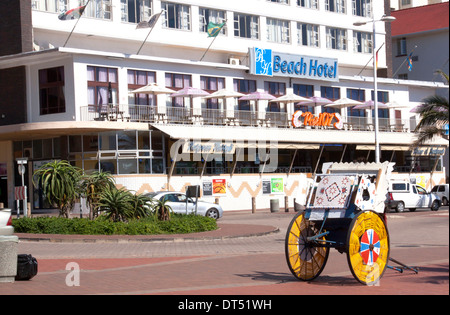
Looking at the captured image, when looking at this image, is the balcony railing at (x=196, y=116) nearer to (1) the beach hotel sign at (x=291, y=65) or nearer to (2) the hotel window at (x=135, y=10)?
(1) the beach hotel sign at (x=291, y=65)

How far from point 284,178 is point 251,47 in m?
9.33

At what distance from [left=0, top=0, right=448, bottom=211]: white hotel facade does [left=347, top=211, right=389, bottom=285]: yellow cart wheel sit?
102ft

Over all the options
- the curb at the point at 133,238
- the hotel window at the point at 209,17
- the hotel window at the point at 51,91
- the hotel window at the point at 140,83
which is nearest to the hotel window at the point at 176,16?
the hotel window at the point at 209,17

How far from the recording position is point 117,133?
4391 centimetres

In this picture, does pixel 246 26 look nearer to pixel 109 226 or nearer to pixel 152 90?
pixel 152 90

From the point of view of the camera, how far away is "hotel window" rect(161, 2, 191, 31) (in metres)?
51.5

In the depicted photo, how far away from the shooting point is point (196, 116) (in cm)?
4731

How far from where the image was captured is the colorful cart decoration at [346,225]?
40.8 feet

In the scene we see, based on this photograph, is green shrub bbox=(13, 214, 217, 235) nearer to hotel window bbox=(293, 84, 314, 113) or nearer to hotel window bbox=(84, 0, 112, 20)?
hotel window bbox=(84, 0, 112, 20)

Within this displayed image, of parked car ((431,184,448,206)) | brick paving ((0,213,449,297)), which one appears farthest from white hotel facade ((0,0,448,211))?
brick paving ((0,213,449,297))

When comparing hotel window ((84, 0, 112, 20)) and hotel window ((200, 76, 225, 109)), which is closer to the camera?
hotel window ((84, 0, 112, 20))

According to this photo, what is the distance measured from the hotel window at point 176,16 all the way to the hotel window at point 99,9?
13.5 feet

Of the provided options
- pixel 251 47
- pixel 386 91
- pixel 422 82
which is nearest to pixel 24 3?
pixel 251 47

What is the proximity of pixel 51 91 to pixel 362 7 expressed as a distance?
31.0 m
